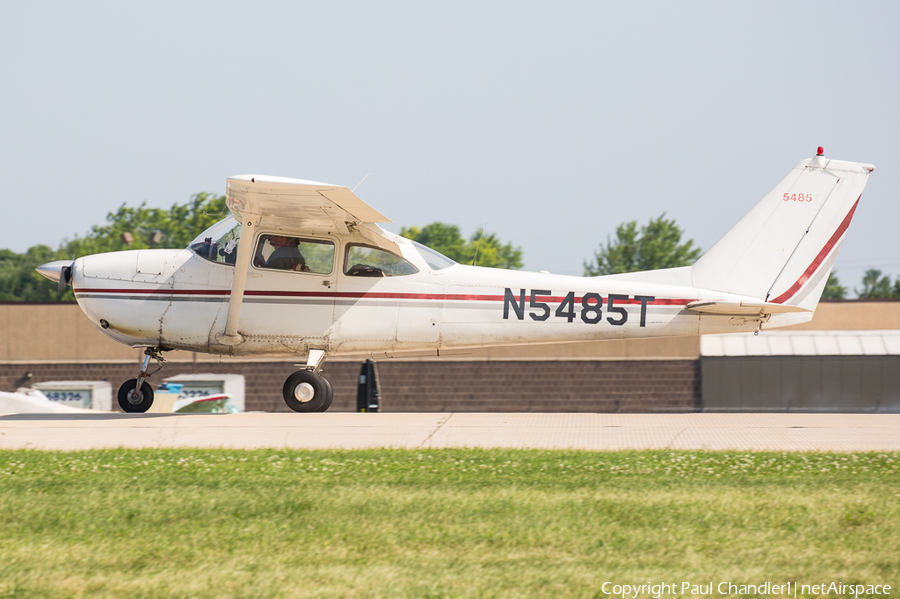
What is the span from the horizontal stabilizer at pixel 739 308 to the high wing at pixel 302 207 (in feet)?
12.6

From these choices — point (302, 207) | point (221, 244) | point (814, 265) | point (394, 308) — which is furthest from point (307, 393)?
point (814, 265)

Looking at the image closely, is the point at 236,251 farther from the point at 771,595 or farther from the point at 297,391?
the point at 771,595

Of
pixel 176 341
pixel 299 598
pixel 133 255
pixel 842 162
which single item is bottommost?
pixel 299 598

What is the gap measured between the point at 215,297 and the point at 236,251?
0.64 metres

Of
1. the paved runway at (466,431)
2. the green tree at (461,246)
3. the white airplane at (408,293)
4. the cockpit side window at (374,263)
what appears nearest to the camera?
the paved runway at (466,431)

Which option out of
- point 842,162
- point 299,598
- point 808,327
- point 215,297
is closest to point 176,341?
point 215,297

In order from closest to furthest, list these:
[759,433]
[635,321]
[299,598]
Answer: [299,598] → [759,433] → [635,321]

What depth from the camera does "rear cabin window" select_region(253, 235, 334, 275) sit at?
434 inches

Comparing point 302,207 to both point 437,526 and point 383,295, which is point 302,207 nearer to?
point 383,295

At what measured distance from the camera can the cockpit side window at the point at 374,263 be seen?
1107 centimetres

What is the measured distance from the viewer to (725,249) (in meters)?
11.3

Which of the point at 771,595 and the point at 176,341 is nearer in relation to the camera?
the point at 771,595

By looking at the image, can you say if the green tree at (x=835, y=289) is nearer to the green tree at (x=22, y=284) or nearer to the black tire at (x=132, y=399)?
the green tree at (x=22, y=284)

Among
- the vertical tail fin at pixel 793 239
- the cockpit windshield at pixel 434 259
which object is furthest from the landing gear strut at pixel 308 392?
the vertical tail fin at pixel 793 239
